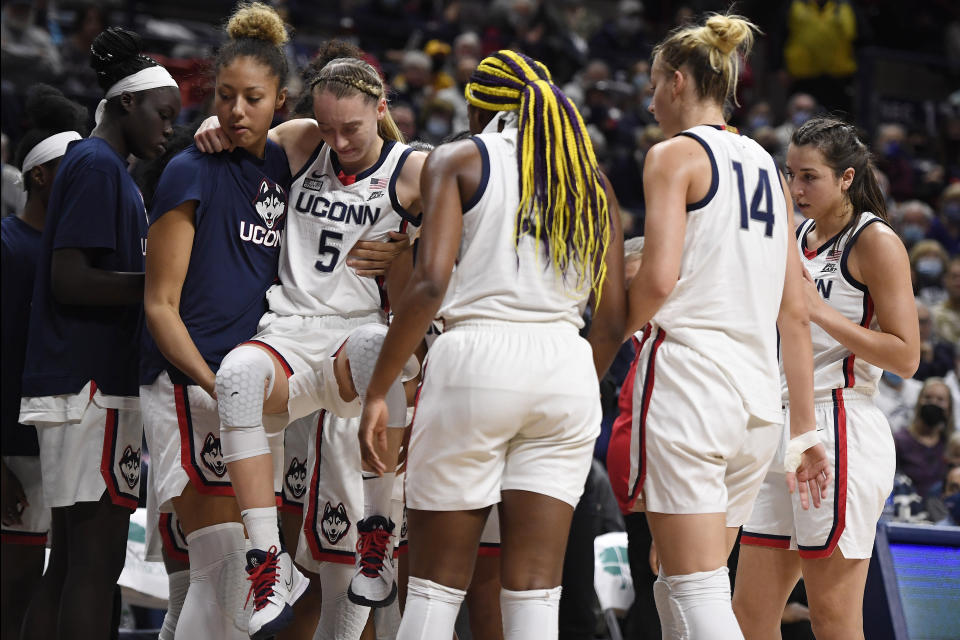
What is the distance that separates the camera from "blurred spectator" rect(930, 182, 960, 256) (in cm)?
1133

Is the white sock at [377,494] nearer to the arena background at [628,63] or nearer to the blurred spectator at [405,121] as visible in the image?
the arena background at [628,63]

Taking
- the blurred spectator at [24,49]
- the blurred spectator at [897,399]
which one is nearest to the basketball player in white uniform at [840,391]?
the blurred spectator at [897,399]

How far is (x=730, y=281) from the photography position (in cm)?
324

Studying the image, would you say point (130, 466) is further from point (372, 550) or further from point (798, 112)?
point (798, 112)

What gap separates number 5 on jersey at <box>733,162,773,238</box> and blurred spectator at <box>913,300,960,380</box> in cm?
566

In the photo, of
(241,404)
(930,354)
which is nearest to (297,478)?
(241,404)

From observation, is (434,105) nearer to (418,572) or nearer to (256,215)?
(256,215)

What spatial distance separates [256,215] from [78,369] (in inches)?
33.8

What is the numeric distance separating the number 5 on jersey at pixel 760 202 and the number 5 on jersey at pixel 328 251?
1290 millimetres

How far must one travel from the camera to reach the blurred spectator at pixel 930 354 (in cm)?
856

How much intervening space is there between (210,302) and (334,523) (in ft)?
2.89

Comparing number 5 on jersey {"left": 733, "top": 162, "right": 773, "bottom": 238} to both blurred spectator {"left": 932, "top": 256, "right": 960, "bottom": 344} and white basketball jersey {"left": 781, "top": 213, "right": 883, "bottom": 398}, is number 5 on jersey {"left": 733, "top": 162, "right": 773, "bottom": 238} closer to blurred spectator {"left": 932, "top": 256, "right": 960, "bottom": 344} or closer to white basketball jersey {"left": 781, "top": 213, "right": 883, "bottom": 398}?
white basketball jersey {"left": 781, "top": 213, "right": 883, "bottom": 398}

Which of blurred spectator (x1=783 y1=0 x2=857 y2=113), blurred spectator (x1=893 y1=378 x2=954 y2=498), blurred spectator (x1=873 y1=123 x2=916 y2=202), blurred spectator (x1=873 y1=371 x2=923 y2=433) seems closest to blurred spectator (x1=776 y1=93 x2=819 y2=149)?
blurred spectator (x1=783 y1=0 x2=857 y2=113)

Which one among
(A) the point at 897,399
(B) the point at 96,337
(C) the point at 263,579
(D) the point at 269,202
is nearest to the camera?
(C) the point at 263,579
